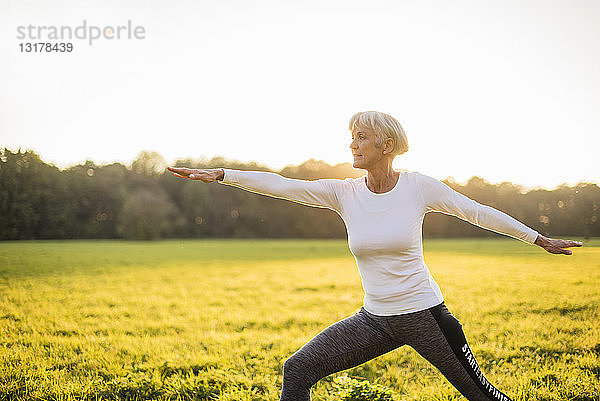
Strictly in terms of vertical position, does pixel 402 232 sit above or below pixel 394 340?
above

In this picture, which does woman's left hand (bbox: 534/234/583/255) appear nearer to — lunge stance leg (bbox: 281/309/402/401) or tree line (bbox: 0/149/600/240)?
lunge stance leg (bbox: 281/309/402/401)

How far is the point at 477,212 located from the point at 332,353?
136 cm

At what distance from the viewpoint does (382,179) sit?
132 inches

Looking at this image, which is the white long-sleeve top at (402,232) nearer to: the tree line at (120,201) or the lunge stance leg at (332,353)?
the lunge stance leg at (332,353)

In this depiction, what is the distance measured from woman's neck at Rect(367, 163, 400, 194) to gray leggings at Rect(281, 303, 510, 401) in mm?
872

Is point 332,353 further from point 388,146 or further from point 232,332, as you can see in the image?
point 232,332

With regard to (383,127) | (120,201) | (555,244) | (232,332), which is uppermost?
(383,127)

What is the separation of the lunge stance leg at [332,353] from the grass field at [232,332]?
3.84 feet

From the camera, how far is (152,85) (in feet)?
23.7

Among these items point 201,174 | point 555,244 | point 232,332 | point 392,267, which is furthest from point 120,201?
point 555,244

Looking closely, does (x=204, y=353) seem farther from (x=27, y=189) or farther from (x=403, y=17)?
(x=403, y=17)

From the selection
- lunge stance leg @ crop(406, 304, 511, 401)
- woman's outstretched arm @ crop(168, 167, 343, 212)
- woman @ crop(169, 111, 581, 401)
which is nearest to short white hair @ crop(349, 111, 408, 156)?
woman @ crop(169, 111, 581, 401)

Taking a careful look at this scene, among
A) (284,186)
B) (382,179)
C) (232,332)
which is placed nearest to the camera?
(382,179)

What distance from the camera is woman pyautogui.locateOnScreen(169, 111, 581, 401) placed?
3168 mm
